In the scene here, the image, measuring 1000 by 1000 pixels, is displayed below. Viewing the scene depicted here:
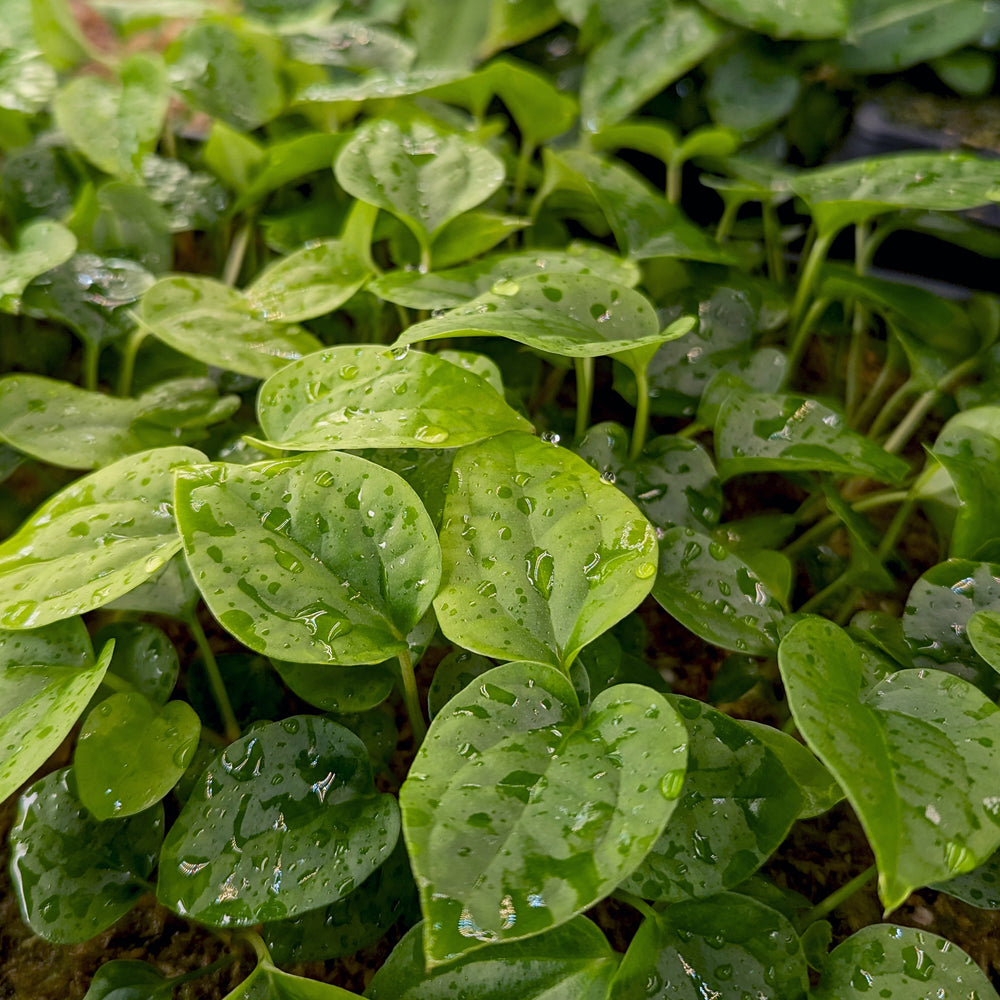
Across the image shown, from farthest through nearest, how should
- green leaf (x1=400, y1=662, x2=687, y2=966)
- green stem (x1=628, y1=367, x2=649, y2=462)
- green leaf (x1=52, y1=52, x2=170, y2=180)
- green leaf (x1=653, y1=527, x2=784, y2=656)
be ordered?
1. green leaf (x1=52, y1=52, x2=170, y2=180)
2. green stem (x1=628, y1=367, x2=649, y2=462)
3. green leaf (x1=653, y1=527, x2=784, y2=656)
4. green leaf (x1=400, y1=662, x2=687, y2=966)

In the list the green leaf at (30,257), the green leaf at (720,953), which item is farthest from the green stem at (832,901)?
the green leaf at (30,257)

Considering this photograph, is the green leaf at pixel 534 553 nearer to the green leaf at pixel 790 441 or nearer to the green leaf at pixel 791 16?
the green leaf at pixel 790 441

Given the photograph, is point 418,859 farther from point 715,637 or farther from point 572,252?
point 572,252

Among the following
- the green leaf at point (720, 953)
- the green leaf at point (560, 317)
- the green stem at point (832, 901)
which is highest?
the green leaf at point (560, 317)

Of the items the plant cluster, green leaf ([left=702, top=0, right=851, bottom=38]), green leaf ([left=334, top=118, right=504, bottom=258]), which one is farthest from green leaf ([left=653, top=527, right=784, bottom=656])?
green leaf ([left=702, top=0, right=851, bottom=38])

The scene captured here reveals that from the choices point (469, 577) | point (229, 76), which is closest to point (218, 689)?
point (469, 577)

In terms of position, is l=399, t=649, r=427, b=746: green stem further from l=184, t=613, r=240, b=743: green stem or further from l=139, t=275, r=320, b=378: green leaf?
l=139, t=275, r=320, b=378: green leaf
